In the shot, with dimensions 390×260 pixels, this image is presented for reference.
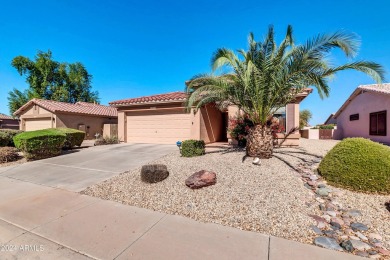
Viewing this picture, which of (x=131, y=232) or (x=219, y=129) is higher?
(x=219, y=129)

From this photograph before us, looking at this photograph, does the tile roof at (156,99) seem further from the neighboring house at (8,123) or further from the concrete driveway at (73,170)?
the neighboring house at (8,123)

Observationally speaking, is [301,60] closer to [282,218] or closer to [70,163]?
[282,218]

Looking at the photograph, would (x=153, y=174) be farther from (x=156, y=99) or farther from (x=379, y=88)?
(x=379, y=88)

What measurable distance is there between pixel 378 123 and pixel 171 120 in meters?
15.2

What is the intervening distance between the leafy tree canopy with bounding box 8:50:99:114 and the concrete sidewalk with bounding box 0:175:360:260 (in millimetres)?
35633

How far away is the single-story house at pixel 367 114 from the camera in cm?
1281

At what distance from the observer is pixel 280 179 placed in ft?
16.6

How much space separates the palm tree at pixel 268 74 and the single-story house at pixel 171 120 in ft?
13.0

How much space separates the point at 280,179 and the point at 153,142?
10.0 metres

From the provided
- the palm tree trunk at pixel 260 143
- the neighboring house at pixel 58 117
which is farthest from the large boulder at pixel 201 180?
the neighboring house at pixel 58 117

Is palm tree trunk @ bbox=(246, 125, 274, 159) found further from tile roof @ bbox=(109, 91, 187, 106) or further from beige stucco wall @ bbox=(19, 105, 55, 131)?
beige stucco wall @ bbox=(19, 105, 55, 131)

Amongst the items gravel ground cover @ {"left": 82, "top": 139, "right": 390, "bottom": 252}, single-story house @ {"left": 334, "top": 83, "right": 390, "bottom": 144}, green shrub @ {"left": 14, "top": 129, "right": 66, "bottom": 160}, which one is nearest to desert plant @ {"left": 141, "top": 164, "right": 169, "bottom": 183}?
gravel ground cover @ {"left": 82, "top": 139, "right": 390, "bottom": 252}

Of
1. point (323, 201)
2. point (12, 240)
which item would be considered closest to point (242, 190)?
point (323, 201)

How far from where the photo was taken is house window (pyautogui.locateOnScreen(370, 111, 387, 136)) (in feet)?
42.5
